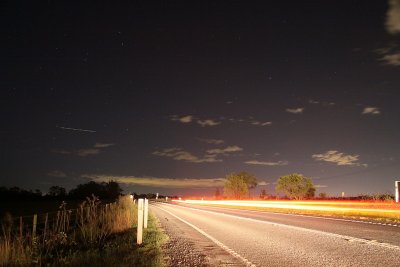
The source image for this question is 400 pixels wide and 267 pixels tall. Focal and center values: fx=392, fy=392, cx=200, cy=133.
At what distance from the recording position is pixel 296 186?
8931cm

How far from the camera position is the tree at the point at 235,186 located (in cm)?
11606

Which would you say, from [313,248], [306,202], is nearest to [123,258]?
[313,248]

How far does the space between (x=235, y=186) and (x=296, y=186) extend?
3034 centimetres

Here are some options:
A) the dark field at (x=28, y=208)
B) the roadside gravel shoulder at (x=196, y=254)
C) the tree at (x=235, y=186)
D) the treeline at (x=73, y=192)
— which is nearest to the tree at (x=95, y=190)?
the treeline at (x=73, y=192)

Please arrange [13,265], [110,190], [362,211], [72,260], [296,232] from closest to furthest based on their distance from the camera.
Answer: [72,260] → [13,265] → [296,232] → [362,211] → [110,190]

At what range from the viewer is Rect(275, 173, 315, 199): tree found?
8888 centimetres

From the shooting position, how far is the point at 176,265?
7457mm

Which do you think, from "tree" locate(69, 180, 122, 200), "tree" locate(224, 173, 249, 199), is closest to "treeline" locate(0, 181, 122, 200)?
"tree" locate(69, 180, 122, 200)

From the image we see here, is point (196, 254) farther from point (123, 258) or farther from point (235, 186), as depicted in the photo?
point (235, 186)

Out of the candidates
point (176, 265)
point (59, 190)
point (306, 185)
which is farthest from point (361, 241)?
point (59, 190)

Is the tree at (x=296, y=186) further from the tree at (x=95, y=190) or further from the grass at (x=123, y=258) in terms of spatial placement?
the grass at (x=123, y=258)

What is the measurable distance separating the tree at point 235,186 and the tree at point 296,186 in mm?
25860

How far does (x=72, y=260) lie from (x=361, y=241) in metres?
6.96

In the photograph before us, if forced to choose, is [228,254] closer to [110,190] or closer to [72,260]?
[72,260]
